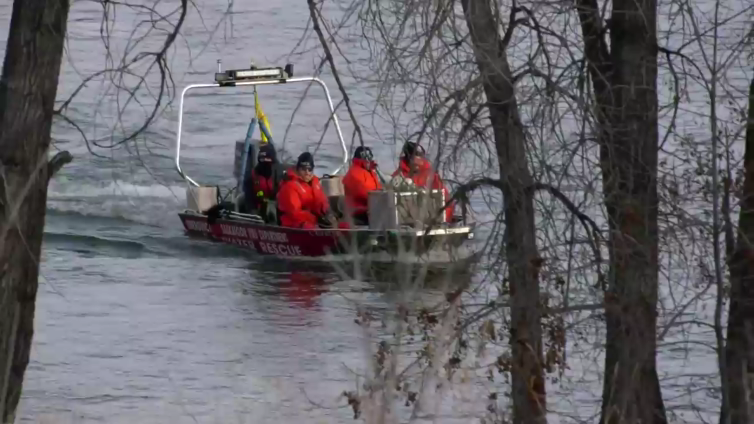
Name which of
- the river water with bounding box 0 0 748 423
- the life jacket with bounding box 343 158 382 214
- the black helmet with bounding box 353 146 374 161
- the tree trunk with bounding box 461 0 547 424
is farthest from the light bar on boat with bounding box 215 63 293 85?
the tree trunk with bounding box 461 0 547 424

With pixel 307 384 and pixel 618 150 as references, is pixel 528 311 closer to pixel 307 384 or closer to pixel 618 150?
pixel 618 150

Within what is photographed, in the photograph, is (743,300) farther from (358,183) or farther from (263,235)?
(263,235)

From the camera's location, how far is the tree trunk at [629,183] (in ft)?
21.0

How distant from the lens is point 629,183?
6500mm

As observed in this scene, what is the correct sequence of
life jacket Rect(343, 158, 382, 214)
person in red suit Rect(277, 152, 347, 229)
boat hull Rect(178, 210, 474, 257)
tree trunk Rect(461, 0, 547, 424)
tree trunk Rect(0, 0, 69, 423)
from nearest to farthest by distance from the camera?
tree trunk Rect(461, 0, 547, 424), tree trunk Rect(0, 0, 69, 423), life jacket Rect(343, 158, 382, 214), person in red suit Rect(277, 152, 347, 229), boat hull Rect(178, 210, 474, 257)

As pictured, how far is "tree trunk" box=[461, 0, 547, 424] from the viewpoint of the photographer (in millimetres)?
6008

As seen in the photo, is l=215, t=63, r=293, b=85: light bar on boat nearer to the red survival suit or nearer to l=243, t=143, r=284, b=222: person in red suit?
l=243, t=143, r=284, b=222: person in red suit

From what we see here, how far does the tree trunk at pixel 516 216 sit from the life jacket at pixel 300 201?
9009mm

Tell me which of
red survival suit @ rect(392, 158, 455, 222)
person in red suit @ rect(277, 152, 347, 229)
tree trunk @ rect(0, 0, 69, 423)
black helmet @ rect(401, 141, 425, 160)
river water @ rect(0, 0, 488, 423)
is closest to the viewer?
red survival suit @ rect(392, 158, 455, 222)

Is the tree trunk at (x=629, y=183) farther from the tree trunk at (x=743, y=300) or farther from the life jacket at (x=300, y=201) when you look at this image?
the life jacket at (x=300, y=201)

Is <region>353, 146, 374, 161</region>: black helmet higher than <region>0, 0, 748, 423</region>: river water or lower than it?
higher

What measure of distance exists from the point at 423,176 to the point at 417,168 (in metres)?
0.20

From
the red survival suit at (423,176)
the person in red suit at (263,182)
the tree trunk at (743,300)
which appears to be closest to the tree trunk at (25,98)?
the red survival suit at (423,176)

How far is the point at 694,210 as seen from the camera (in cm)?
686
